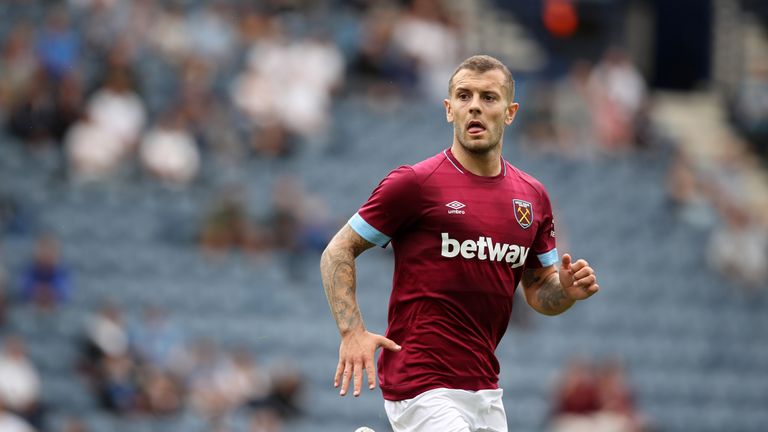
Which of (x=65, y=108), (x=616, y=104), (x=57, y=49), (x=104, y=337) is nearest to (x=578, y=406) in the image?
(x=104, y=337)

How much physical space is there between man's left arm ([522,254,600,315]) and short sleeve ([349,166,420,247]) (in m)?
0.73

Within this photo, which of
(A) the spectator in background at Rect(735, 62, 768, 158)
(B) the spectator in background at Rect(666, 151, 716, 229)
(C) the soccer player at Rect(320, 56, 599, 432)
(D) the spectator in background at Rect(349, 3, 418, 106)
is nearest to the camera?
(C) the soccer player at Rect(320, 56, 599, 432)

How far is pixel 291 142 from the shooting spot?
1770 cm

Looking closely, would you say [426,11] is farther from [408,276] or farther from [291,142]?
[408,276]

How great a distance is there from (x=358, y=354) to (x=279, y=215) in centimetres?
1053

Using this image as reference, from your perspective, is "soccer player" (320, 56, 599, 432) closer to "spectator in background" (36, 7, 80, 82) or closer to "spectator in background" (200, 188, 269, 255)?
"spectator in background" (200, 188, 269, 255)

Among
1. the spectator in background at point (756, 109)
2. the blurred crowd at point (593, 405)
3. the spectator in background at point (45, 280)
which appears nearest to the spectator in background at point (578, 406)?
the blurred crowd at point (593, 405)

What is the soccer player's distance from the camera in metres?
5.92

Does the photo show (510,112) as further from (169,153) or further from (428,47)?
(428,47)

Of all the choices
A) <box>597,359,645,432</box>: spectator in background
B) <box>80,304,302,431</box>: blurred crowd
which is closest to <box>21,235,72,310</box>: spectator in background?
<box>80,304,302,431</box>: blurred crowd

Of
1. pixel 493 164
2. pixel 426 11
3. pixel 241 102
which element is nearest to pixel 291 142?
pixel 241 102

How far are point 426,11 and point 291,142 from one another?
339cm

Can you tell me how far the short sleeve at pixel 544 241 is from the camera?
20.9 ft

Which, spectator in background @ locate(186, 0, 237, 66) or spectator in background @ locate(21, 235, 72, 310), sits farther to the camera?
spectator in background @ locate(186, 0, 237, 66)
